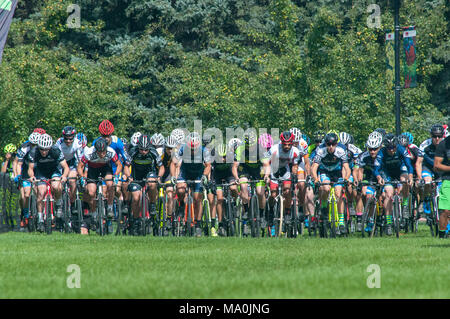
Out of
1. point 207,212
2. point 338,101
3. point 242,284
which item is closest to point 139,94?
point 338,101

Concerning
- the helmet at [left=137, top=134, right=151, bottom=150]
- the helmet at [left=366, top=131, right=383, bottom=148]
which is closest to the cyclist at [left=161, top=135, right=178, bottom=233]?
the helmet at [left=137, top=134, right=151, bottom=150]

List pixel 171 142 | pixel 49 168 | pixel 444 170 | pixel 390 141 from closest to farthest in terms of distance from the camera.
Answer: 1. pixel 444 170
2. pixel 390 141
3. pixel 49 168
4. pixel 171 142

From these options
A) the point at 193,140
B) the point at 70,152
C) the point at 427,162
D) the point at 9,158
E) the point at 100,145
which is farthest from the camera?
the point at 9,158

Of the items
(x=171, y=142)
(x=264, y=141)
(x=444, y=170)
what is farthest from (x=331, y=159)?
(x=444, y=170)

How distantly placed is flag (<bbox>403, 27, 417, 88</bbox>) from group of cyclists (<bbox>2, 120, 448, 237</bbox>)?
4.23m

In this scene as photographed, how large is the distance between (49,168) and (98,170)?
1220 mm

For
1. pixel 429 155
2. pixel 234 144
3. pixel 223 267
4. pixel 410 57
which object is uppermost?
pixel 410 57

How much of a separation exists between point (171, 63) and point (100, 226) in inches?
1036

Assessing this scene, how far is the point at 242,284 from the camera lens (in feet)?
34.9

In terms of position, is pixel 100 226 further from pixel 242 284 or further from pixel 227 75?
pixel 227 75

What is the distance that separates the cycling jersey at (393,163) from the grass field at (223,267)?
2755 millimetres

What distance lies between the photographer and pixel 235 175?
66.3 ft

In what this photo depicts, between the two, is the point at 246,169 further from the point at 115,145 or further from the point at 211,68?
the point at 211,68

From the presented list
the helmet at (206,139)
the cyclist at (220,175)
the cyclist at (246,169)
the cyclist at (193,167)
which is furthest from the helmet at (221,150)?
the helmet at (206,139)
